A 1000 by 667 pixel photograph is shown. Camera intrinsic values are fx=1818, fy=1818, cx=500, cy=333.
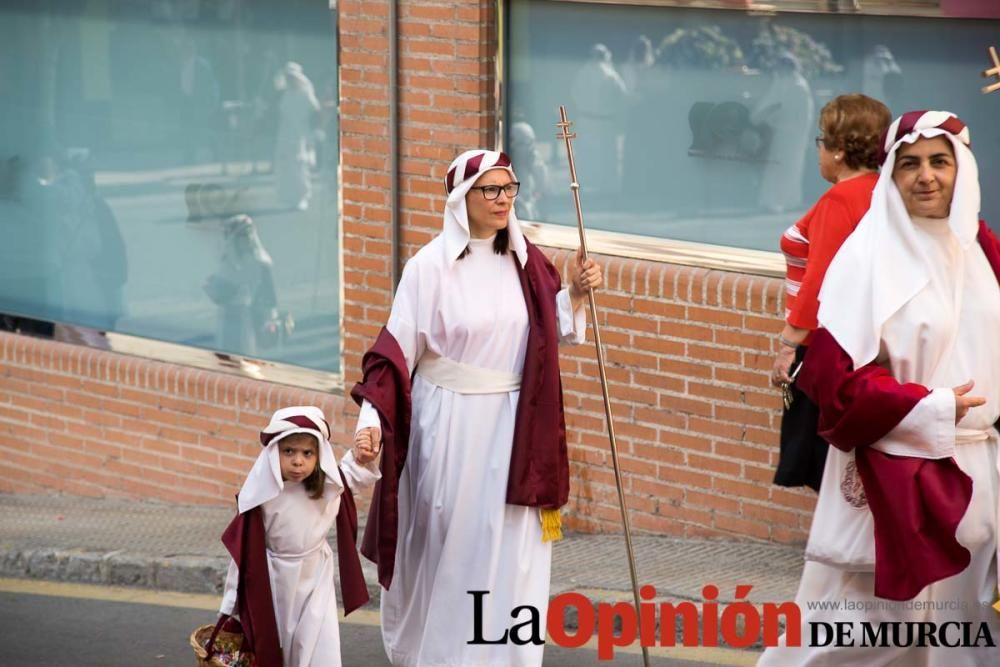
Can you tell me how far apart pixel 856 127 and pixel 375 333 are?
3.52m

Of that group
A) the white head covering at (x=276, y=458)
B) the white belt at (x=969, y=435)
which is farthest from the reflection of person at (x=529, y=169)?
the white belt at (x=969, y=435)

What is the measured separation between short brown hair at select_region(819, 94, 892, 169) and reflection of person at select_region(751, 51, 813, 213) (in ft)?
4.34

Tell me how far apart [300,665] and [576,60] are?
148 inches

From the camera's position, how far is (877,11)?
8.15 meters

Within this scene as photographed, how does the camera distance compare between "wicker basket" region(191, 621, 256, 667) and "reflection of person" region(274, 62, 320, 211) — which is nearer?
"wicker basket" region(191, 621, 256, 667)

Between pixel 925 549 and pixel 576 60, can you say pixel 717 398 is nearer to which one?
pixel 576 60

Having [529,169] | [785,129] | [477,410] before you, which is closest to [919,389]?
[477,410]

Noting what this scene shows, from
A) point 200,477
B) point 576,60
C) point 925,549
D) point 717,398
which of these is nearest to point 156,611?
point 200,477

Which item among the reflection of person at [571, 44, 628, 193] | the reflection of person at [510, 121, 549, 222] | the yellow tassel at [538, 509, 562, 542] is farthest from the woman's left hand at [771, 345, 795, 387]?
the reflection of person at [510, 121, 549, 222]

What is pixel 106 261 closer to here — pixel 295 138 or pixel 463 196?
pixel 295 138

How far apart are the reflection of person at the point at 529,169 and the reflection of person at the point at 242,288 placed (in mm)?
1842

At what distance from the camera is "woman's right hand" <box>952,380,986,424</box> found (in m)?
5.76

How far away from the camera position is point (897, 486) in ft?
19.2

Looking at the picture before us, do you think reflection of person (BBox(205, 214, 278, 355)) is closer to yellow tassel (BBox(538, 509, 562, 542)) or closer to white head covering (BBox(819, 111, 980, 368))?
yellow tassel (BBox(538, 509, 562, 542))
